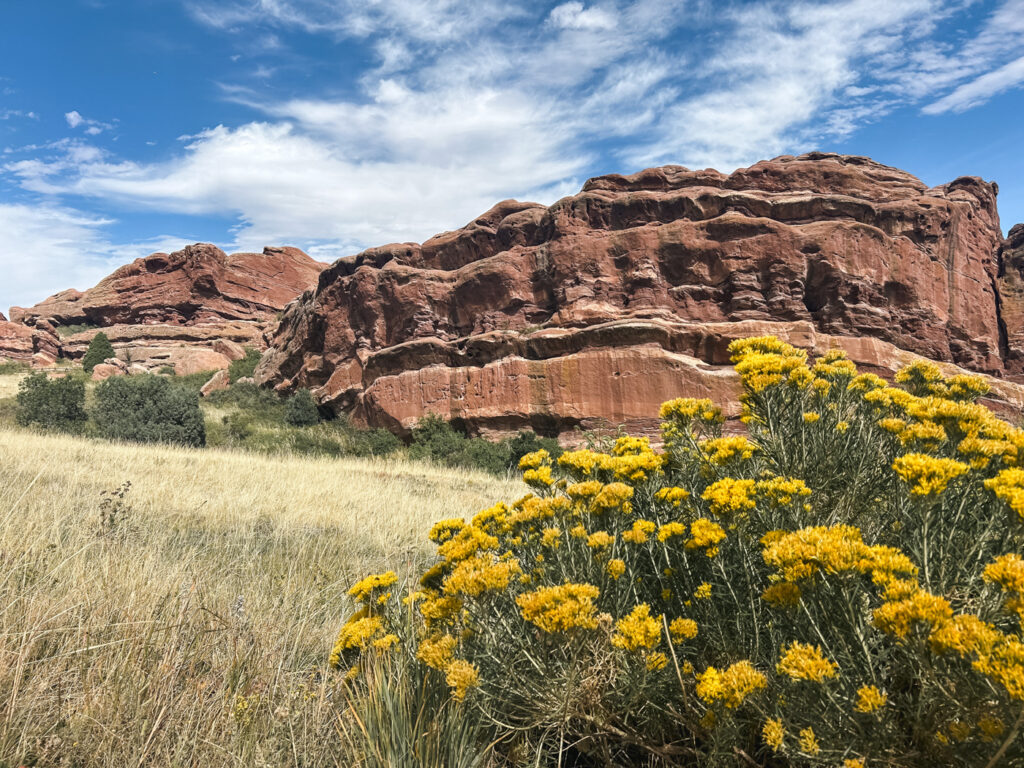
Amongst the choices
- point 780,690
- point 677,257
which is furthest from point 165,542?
point 677,257

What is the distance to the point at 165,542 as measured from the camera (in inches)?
199

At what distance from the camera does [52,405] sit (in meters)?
20.5

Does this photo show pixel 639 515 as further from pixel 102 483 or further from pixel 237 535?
pixel 102 483

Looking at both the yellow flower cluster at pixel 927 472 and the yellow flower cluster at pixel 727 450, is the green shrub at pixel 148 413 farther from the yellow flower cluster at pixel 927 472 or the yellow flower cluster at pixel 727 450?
the yellow flower cluster at pixel 927 472

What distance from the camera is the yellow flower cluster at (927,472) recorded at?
1732mm

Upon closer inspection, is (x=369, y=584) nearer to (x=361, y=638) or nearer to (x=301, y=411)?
(x=361, y=638)

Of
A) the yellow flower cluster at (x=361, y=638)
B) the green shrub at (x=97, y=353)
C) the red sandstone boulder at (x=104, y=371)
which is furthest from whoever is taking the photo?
the green shrub at (x=97, y=353)

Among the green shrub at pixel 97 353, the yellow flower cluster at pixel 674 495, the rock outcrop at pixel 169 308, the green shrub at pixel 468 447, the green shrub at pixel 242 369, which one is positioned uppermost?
the rock outcrop at pixel 169 308

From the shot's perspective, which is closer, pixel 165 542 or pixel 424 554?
pixel 165 542

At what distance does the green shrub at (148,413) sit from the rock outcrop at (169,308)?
3311cm

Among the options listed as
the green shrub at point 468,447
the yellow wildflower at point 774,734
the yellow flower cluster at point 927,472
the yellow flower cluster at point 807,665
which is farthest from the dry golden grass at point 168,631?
the green shrub at point 468,447

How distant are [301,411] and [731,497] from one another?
31.7m

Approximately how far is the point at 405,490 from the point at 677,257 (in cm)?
2121

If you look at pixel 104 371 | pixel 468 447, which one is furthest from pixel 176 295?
pixel 468 447
